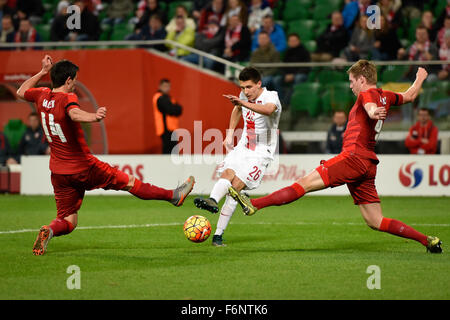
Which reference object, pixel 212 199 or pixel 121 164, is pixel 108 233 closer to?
pixel 212 199

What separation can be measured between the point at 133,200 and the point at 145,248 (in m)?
7.62

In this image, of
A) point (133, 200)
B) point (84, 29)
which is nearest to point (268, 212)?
point (133, 200)

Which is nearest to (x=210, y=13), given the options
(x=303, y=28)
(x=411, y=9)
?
(x=303, y=28)

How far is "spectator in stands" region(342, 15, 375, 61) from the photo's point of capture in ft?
59.8

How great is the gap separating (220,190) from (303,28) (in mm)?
12586

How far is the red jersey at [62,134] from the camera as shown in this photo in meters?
8.06

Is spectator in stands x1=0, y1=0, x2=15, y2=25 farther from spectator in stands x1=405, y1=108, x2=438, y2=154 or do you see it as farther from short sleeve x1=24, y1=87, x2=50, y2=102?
short sleeve x1=24, y1=87, x2=50, y2=102

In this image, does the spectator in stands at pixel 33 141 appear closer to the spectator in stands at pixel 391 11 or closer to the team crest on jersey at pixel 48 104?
the spectator in stands at pixel 391 11

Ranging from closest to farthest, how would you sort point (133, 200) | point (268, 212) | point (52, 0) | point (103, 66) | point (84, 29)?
point (268, 212), point (133, 200), point (103, 66), point (84, 29), point (52, 0)

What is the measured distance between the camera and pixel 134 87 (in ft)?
58.1

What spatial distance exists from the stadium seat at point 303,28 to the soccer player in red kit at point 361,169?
40.8ft

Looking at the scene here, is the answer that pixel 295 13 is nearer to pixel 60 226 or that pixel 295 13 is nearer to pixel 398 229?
pixel 398 229

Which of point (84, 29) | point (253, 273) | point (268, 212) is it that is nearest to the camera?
point (253, 273)

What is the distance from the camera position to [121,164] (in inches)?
685
